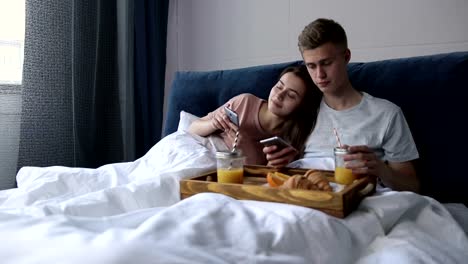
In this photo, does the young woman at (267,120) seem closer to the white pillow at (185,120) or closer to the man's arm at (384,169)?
the white pillow at (185,120)

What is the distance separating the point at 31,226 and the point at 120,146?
175cm

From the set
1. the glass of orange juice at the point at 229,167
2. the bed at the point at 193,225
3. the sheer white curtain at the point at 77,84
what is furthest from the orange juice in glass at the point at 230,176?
the sheer white curtain at the point at 77,84

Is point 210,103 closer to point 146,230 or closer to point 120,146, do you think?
point 120,146

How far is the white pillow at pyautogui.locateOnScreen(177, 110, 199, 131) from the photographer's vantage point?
1781mm

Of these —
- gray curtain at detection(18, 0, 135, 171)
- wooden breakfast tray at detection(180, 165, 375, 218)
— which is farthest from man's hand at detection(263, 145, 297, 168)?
gray curtain at detection(18, 0, 135, 171)

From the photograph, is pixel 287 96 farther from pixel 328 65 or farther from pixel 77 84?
pixel 77 84

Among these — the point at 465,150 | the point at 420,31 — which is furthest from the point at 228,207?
the point at 420,31

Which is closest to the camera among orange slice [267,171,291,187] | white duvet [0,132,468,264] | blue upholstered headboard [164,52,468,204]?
white duvet [0,132,468,264]

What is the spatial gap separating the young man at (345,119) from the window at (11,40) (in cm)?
139

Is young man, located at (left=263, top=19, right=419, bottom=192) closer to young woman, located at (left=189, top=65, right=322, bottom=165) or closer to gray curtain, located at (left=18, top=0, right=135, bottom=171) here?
young woman, located at (left=189, top=65, right=322, bottom=165)

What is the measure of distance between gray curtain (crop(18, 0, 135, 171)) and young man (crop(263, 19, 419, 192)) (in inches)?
50.4

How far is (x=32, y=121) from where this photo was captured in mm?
1999

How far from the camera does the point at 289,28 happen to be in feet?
7.38

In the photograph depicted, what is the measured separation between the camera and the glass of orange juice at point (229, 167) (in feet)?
3.82
